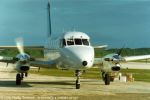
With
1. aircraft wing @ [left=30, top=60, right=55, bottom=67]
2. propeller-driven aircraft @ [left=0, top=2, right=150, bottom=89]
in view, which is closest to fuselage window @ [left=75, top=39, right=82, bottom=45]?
propeller-driven aircraft @ [left=0, top=2, right=150, bottom=89]

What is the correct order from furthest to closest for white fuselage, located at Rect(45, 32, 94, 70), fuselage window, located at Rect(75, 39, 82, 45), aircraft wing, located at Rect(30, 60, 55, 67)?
aircraft wing, located at Rect(30, 60, 55, 67), fuselage window, located at Rect(75, 39, 82, 45), white fuselage, located at Rect(45, 32, 94, 70)

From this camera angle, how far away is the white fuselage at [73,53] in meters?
24.2

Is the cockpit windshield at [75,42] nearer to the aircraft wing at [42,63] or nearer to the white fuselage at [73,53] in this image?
the white fuselage at [73,53]

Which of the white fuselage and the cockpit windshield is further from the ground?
the cockpit windshield

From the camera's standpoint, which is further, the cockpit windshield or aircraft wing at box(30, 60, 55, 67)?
aircraft wing at box(30, 60, 55, 67)

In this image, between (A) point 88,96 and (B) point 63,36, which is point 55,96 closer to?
(A) point 88,96

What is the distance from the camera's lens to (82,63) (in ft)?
78.8

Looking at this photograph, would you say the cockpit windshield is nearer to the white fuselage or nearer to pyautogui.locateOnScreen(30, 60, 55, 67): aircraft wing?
the white fuselage

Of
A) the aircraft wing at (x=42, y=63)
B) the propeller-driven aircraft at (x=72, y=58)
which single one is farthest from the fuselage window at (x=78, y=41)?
the aircraft wing at (x=42, y=63)

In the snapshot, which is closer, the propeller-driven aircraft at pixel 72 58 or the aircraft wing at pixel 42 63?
the propeller-driven aircraft at pixel 72 58

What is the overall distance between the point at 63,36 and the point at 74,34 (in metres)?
0.77

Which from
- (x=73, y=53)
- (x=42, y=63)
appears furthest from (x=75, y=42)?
(x=42, y=63)

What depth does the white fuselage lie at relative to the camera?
24.2m

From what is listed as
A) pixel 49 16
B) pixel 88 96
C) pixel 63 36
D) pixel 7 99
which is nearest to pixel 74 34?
pixel 63 36
